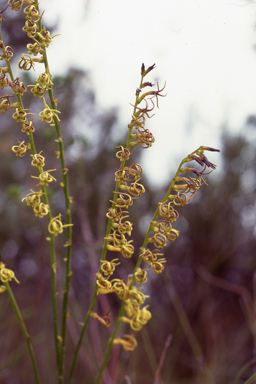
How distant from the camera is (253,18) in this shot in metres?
0.47

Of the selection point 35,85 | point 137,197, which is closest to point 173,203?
point 137,197

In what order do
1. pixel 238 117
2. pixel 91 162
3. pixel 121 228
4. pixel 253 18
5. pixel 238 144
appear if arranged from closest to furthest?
pixel 121 228, pixel 253 18, pixel 238 117, pixel 238 144, pixel 91 162

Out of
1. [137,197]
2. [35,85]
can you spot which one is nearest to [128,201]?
[137,197]

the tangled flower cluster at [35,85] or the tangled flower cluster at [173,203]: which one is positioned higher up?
the tangled flower cluster at [35,85]

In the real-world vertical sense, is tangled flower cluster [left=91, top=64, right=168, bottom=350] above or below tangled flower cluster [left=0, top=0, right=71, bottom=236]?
below

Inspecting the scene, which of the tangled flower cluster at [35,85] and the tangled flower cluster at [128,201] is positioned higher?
the tangled flower cluster at [35,85]

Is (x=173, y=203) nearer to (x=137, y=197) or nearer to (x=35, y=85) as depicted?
(x=137, y=197)

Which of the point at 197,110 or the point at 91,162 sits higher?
the point at 197,110

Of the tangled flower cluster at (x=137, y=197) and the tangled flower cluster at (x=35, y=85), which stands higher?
the tangled flower cluster at (x=35, y=85)

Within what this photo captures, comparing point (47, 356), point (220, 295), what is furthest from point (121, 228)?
point (220, 295)

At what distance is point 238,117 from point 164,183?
48 centimetres

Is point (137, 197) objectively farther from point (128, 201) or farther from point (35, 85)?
point (35, 85)

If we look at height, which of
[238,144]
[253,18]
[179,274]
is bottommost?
[179,274]

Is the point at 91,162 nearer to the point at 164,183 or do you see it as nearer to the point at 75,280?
the point at 164,183
